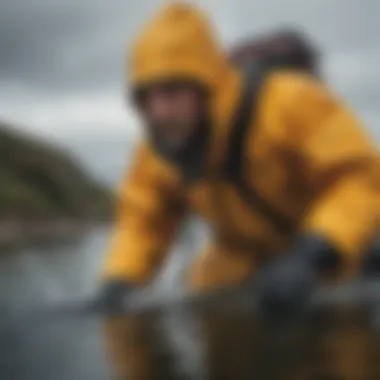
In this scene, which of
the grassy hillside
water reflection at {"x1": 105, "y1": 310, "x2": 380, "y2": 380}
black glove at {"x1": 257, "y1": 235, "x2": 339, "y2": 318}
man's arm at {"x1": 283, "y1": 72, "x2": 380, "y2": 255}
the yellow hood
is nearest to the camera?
water reflection at {"x1": 105, "y1": 310, "x2": 380, "y2": 380}

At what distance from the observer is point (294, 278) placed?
2.90m

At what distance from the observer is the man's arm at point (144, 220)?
3881 mm

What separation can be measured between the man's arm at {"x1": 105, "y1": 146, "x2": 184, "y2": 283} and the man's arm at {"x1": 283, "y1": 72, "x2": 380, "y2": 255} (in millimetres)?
571

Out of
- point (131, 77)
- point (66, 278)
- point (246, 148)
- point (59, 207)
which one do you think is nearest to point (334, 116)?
point (246, 148)

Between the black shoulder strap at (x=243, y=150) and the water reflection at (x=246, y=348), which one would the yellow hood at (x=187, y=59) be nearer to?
the black shoulder strap at (x=243, y=150)

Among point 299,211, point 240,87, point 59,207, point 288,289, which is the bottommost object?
point 288,289

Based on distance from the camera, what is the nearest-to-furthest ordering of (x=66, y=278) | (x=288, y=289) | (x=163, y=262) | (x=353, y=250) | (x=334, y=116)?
(x=288, y=289) < (x=353, y=250) < (x=334, y=116) < (x=163, y=262) < (x=66, y=278)

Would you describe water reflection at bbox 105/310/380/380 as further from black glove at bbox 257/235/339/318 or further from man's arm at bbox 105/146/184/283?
man's arm at bbox 105/146/184/283

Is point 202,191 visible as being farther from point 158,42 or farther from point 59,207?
point 59,207

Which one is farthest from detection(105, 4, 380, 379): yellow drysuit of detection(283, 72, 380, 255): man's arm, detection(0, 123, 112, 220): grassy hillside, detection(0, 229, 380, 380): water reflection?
detection(0, 123, 112, 220): grassy hillside

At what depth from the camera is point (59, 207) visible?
29688 mm

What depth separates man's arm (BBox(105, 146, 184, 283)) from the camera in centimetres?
388

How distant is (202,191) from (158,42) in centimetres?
52

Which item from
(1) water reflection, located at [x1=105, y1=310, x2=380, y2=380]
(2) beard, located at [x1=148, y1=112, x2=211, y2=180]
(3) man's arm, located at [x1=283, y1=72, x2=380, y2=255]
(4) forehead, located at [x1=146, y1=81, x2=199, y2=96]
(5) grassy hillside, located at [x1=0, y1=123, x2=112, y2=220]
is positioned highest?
(5) grassy hillside, located at [x1=0, y1=123, x2=112, y2=220]
